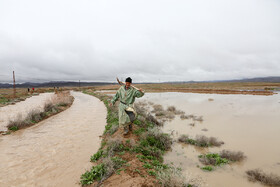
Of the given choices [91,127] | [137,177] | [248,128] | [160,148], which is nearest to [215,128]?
[248,128]

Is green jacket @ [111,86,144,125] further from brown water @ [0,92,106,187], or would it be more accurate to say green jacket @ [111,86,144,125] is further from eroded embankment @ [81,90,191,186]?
brown water @ [0,92,106,187]

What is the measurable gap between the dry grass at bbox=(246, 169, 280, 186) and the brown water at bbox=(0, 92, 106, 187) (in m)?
5.67

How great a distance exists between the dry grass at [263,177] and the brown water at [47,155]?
567 centimetres

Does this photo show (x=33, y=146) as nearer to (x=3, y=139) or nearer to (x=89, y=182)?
(x=3, y=139)

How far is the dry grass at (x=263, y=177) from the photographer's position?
435 centimetres

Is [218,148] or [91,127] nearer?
[218,148]

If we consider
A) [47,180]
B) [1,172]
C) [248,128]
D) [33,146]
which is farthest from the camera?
[248,128]

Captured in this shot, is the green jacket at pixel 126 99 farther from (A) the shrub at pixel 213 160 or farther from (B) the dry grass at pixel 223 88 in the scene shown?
(B) the dry grass at pixel 223 88

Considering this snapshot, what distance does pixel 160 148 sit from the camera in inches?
262

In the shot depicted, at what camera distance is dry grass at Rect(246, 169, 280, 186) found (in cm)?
435

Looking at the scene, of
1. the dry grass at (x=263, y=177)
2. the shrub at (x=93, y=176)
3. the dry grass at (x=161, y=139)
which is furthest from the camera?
the dry grass at (x=161, y=139)

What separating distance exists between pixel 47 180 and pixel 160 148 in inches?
175

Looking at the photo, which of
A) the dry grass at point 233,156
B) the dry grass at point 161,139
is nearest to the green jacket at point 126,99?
the dry grass at point 161,139

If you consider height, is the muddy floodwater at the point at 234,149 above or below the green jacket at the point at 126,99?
below
